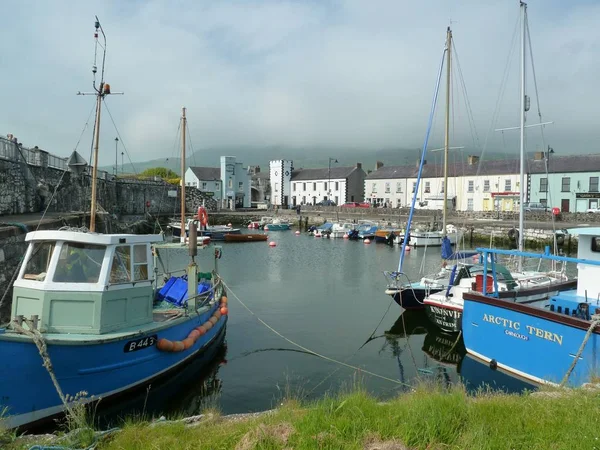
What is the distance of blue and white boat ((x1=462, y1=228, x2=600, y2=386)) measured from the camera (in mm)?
9844

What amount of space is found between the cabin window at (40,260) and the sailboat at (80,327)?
0.02 metres

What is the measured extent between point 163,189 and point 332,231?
85.9 ft

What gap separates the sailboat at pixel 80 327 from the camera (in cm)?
827

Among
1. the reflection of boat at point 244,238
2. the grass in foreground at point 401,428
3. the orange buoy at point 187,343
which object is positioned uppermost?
the grass in foreground at point 401,428

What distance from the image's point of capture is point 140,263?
10.5 m

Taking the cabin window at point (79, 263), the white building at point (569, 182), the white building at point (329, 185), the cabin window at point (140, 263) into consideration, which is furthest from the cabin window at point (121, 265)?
the white building at point (329, 185)

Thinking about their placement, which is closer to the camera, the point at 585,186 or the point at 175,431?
the point at 175,431

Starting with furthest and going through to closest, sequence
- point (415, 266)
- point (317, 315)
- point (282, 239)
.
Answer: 1. point (282, 239)
2. point (415, 266)
3. point (317, 315)

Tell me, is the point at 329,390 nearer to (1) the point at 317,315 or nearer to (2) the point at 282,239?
(1) the point at 317,315

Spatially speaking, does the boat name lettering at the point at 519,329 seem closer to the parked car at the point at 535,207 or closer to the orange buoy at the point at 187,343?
the orange buoy at the point at 187,343

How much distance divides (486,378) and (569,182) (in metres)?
48.8

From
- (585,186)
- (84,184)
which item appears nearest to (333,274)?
(84,184)

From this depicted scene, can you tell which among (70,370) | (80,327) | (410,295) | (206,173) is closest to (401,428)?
(70,370)

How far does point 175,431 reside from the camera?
5949 millimetres
